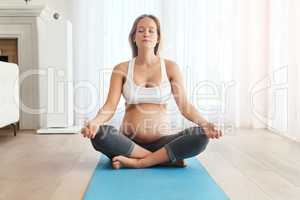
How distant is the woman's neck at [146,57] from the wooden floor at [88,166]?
2.06 feet

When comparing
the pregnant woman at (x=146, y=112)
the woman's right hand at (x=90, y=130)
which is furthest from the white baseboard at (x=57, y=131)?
the woman's right hand at (x=90, y=130)

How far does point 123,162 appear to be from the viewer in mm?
2012

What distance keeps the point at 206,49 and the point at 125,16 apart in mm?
865

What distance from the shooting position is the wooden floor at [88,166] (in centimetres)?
167

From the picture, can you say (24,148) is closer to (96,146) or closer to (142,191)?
(96,146)

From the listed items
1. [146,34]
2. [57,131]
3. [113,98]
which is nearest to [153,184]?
[113,98]

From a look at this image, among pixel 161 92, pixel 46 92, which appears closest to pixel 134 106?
pixel 161 92

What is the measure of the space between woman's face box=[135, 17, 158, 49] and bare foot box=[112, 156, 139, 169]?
0.62 meters

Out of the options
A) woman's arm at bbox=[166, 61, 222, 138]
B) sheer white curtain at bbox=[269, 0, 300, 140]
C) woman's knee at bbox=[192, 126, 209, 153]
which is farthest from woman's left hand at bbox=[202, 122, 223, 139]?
sheer white curtain at bbox=[269, 0, 300, 140]

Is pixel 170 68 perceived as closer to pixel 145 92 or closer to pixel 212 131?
pixel 145 92

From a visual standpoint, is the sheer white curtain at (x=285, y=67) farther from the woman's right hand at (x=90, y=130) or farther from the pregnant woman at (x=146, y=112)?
the woman's right hand at (x=90, y=130)

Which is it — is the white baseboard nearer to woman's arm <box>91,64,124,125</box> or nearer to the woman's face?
woman's arm <box>91,64,124,125</box>

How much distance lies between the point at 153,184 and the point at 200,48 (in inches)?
99.3

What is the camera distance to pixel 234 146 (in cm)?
289
